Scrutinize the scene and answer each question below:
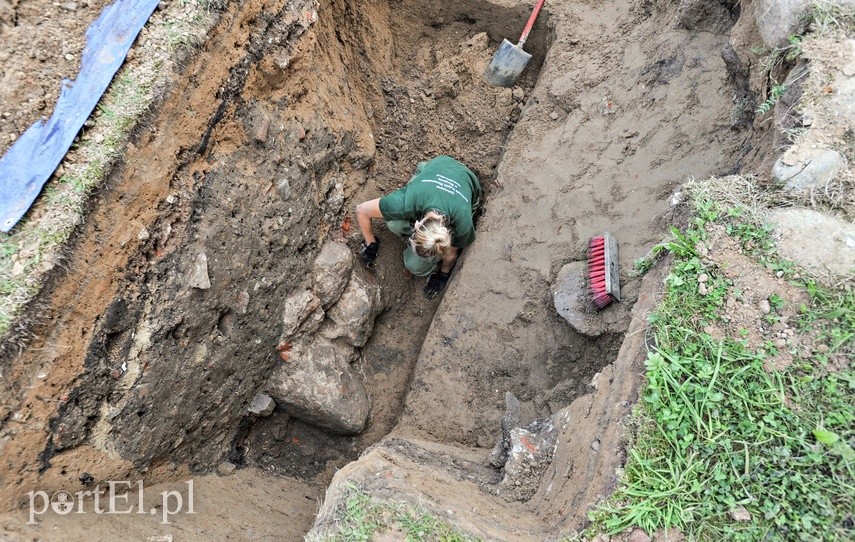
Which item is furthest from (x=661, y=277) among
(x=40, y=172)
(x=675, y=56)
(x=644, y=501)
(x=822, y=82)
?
(x=40, y=172)

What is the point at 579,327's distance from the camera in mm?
2992

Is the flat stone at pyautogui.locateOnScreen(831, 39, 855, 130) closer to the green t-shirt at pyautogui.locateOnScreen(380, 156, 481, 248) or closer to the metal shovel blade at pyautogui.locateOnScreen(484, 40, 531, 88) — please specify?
the green t-shirt at pyautogui.locateOnScreen(380, 156, 481, 248)

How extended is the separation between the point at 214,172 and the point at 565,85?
2.47 metres

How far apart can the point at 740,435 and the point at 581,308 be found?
1179 mm

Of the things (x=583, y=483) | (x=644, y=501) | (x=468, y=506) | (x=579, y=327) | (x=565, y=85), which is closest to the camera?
(x=644, y=501)

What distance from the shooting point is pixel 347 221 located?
3695mm

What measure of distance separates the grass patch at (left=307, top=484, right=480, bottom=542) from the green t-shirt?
5.53ft

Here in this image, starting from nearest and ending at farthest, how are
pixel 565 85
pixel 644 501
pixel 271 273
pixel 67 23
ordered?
pixel 644 501
pixel 67 23
pixel 271 273
pixel 565 85

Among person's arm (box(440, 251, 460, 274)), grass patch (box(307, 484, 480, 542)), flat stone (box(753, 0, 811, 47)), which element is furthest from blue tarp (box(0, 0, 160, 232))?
flat stone (box(753, 0, 811, 47))

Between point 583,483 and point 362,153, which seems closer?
point 583,483

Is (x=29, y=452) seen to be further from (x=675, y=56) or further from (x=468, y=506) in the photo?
(x=675, y=56)

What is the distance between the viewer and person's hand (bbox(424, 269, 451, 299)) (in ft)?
12.6

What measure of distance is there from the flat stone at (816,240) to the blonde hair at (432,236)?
1631 millimetres

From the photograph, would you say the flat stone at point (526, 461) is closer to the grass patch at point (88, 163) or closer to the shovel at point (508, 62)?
the grass patch at point (88, 163)
